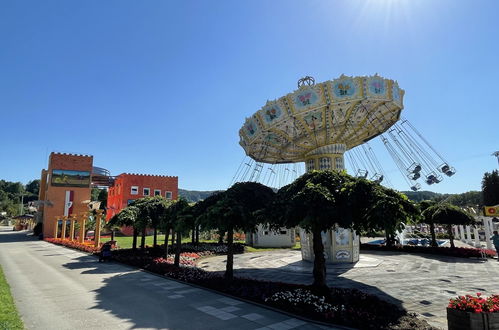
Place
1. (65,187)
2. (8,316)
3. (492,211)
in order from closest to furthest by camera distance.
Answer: (8,316), (492,211), (65,187)

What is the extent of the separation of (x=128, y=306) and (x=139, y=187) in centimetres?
4797

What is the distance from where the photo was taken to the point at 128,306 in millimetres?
10508

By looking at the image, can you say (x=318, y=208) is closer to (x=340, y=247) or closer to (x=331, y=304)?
(x=331, y=304)

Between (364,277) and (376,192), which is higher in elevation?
(376,192)

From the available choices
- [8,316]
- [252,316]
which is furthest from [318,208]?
[8,316]

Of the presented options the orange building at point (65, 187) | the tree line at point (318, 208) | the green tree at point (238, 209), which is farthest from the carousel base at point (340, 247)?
the orange building at point (65, 187)

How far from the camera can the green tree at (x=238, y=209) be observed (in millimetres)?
13195

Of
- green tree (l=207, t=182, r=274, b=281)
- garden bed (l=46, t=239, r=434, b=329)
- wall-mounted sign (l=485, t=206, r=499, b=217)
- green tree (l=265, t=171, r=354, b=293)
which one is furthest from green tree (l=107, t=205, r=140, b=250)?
wall-mounted sign (l=485, t=206, r=499, b=217)

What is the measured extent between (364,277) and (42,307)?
15.0 metres

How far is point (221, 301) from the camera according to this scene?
11188mm

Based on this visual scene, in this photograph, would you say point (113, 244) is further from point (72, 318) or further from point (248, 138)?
point (72, 318)

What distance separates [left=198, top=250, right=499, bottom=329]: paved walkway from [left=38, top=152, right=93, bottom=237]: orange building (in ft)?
131

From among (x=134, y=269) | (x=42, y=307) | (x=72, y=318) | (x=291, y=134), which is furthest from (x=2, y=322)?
(x=291, y=134)

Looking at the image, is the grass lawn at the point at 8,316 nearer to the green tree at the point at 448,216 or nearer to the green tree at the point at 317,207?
the green tree at the point at 317,207
